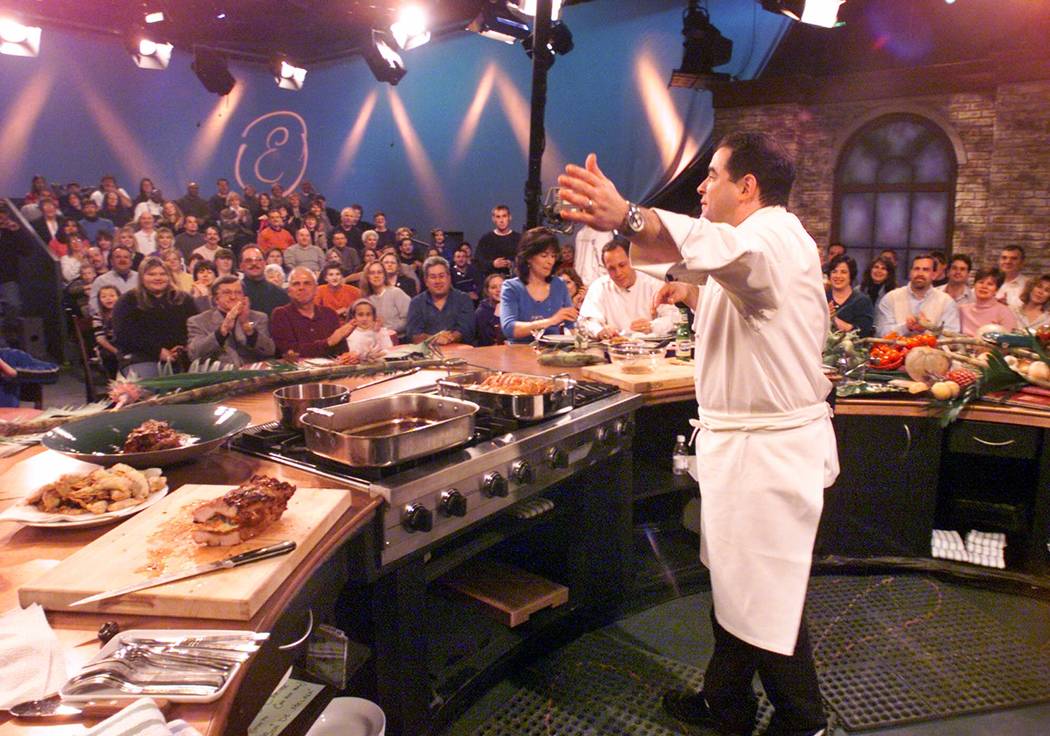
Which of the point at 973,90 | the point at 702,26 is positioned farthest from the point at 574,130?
the point at 973,90

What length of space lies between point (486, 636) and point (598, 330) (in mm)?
1862

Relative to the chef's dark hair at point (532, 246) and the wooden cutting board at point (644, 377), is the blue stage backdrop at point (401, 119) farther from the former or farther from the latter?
the wooden cutting board at point (644, 377)

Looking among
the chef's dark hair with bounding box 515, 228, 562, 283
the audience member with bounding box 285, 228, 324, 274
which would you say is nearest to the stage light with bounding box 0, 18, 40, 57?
the audience member with bounding box 285, 228, 324, 274

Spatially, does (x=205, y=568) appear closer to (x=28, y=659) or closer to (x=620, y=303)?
(x=28, y=659)

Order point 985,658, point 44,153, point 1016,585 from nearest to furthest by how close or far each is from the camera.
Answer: point 985,658, point 1016,585, point 44,153

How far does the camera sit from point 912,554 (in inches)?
138

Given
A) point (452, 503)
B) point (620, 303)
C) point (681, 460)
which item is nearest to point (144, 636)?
point (452, 503)

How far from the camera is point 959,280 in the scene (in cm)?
686

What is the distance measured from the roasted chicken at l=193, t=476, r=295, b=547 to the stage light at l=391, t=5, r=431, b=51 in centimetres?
735

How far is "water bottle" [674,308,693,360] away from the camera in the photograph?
3.51 metres

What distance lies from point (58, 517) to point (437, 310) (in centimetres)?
439

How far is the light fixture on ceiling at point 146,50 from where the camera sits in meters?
8.34

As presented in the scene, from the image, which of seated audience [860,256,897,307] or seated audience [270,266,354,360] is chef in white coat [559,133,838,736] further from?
seated audience [860,256,897,307]

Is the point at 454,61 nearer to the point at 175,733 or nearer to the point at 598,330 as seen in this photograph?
the point at 598,330
